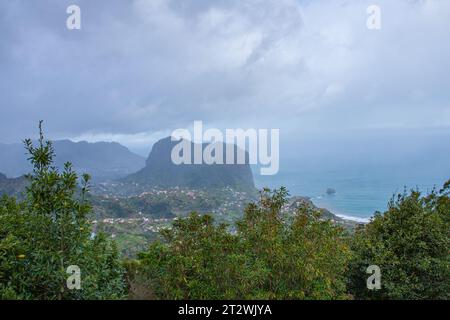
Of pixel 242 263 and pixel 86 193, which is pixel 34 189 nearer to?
pixel 86 193

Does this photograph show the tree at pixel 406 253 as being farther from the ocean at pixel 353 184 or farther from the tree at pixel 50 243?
the ocean at pixel 353 184

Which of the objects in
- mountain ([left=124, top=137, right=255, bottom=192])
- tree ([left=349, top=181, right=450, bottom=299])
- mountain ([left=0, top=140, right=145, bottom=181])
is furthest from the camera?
mountain ([left=0, top=140, right=145, bottom=181])

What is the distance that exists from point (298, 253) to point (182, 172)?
93.1 meters

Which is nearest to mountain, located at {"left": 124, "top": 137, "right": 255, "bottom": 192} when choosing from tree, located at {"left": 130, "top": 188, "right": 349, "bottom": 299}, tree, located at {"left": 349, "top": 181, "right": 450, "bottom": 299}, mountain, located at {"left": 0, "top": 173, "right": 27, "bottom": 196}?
mountain, located at {"left": 0, "top": 173, "right": 27, "bottom": 196}

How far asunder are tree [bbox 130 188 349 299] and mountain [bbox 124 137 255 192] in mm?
75590

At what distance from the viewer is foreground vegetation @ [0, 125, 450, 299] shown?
4.70 meters

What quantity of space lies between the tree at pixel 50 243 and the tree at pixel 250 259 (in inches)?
47.9

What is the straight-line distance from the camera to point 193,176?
305ft

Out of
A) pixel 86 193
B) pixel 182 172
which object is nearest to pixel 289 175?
pixel 182 172

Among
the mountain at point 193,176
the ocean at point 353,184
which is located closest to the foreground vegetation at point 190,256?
the ocean at point 353,184

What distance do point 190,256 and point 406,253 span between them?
6.42m

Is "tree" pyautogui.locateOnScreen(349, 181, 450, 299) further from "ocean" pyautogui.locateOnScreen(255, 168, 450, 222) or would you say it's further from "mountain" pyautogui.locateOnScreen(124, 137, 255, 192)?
"mountain" pyautogui.locateOnScreen(124, 137, 255, 192)

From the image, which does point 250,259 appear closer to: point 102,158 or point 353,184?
point 353,184

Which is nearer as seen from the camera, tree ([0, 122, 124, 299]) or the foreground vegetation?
tree ([0, 122, 124, 299])
